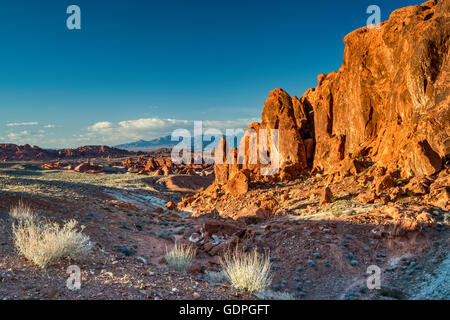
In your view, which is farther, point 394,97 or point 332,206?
point 394,97

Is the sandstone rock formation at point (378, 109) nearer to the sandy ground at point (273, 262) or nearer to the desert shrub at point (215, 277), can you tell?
the sandy ground at point (273, 262)

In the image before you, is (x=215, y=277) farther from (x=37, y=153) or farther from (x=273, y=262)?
(x=37, y=153)

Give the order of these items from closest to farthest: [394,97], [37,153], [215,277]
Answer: [215,277] → [394,97] → [37,153]

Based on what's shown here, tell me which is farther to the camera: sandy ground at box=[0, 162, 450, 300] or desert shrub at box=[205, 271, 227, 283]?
desert shrub at box=[205, 271, 227, 283]

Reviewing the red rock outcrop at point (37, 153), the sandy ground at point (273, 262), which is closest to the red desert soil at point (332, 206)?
the sandy ground at point (273, 262)

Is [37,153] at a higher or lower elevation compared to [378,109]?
lower

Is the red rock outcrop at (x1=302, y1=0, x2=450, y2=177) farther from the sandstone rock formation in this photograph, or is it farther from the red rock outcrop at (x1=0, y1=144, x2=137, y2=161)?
the red rock outcrop at (x1=0, y1=144, x2=137, y2=161)

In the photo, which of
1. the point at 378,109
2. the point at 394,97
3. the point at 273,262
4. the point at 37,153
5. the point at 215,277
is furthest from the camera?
the point at 37,153

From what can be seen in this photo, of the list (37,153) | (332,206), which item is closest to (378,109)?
(332,206)

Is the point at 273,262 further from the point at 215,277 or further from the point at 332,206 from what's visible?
the point at 332,206

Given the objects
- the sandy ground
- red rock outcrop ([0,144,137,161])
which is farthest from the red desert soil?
red rock outcrop ([0,144,137,161])

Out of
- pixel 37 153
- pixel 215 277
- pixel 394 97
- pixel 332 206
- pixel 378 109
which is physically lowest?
pixel 215 277

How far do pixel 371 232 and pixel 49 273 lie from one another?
11508 mm

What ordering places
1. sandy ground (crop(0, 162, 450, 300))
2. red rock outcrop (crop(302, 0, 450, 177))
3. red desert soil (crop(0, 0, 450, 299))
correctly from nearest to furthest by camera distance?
sandy ground (crop(0, 162, 450, 300)), red desert soil (crop(0, 0, 450, 299)), red rock outcrop (crop(302, 0, 450, 177))
